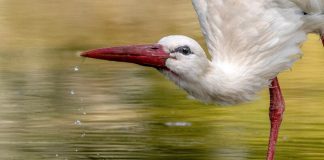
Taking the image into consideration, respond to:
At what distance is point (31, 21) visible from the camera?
1659cm

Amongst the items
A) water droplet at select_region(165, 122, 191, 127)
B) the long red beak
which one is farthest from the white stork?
water droplet at select_region(165, 122, 191, 127)

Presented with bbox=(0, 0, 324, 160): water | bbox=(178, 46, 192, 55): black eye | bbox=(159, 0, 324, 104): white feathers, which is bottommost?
bbox=(0, 0, 324, 160): water

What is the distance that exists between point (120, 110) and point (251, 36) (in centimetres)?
312

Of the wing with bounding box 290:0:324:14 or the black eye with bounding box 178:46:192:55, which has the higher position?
the black eye with bounding box 178:46:192:55

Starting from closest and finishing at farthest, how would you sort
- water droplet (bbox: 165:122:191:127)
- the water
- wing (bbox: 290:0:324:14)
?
wing (bbox: 290:0:324:14) < the water < water droplet (bbox: 165:122:191:127)

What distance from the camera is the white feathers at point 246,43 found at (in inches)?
313

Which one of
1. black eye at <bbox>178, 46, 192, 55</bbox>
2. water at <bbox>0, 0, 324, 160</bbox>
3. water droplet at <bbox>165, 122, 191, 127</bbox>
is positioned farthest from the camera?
water droplet at <bbox>165, 122, 191, 127</bbox>

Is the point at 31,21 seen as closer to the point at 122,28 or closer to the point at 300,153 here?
the point at 122,28

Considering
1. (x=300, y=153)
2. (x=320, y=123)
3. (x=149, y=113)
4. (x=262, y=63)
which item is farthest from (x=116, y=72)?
(x=262, y=63)

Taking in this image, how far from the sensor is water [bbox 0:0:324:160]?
968 cm

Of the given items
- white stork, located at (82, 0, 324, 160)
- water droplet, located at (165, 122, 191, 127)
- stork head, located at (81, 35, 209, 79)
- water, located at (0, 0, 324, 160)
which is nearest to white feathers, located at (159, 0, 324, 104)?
white stork, located at (82, 0, 324, 160)

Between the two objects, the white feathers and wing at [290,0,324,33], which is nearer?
the white feathers

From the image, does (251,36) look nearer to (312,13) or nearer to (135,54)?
(312,13)

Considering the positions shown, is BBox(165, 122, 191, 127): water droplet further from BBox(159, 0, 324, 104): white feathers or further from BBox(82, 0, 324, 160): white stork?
BBox(159, 0, 324, 104): white feathers
